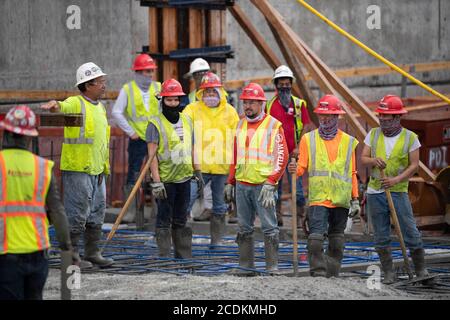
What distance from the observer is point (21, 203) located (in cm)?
975

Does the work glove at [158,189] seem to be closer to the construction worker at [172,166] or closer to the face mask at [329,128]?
the construction worker at [172,166]

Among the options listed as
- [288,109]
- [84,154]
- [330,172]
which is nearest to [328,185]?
[330,172]

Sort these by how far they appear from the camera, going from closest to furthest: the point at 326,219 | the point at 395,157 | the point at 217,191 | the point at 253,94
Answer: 1. the point at 326,219
2. the point at 395,157
3. the point at 253,94
4. the point at 217,191

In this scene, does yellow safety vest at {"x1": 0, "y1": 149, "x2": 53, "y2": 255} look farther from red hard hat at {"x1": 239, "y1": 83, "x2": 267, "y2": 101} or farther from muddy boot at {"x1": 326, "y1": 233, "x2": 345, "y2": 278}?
muddy boot at {"x1": 326, "y1": 233, "x2": 345, "y2": 278}

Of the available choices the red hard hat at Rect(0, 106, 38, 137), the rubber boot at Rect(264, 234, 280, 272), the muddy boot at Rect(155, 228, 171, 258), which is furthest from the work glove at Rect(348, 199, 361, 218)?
the red hard hat at Rect(0, 106, 38, 137)

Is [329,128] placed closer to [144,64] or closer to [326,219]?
[326,219]

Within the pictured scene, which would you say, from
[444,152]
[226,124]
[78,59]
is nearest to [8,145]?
[226,124]

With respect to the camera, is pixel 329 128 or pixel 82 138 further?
pixel 82 138

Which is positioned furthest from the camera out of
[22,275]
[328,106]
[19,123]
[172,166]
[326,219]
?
[172,166]

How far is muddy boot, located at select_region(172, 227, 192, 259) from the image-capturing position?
47.4 feet

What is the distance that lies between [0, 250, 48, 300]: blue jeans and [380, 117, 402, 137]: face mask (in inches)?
193

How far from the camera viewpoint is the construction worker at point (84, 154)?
13.3m

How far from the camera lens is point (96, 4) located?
71.4ft

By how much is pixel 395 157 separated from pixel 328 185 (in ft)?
2.84
